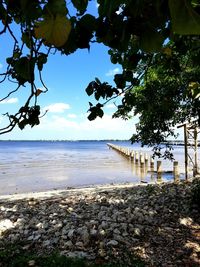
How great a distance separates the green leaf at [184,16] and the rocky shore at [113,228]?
16.8 ft

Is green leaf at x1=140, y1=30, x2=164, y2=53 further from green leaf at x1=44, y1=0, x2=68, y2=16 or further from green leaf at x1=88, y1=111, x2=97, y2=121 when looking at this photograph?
green leaf at x1=88, y1=111, x2=97, y2=121

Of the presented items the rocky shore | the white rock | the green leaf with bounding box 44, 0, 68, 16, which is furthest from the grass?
the green leaf with bounding box 44, 0, 68, 16

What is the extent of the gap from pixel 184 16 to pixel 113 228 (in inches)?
248

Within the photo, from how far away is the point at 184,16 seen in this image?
408 mm

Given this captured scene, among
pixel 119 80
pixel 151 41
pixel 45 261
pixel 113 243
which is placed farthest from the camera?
pixel 113 243

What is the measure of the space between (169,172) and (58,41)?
27.5 m

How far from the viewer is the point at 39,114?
83.4 inches

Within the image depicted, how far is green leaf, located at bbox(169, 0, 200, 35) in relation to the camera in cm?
41

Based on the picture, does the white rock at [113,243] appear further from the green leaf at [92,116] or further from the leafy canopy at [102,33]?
the green leaf at [92,116]

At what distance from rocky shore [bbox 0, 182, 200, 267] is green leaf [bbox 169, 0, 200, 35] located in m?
5.13

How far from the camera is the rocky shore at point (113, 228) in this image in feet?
18.1

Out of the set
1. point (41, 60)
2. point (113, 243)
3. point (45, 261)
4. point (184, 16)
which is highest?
point (41, 60)

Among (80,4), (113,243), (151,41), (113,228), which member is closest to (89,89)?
(80,4)

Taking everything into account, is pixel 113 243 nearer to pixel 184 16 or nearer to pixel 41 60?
pixel 41 60
